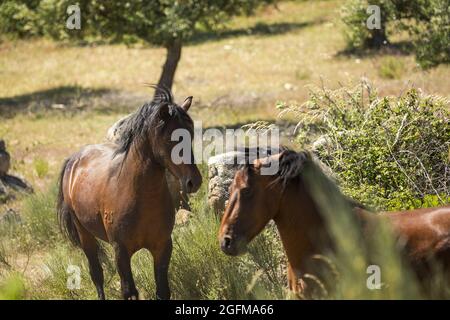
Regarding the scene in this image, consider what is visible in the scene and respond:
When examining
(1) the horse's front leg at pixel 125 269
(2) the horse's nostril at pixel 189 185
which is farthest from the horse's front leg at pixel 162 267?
(2) the horse's nostril at pixel 189 185

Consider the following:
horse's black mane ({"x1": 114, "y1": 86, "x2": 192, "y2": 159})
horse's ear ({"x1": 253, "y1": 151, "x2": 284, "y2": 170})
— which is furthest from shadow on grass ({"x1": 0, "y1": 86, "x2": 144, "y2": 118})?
horse's ear ({"x1": 253, "y1": 151, "x2": 284, "y2": 170})

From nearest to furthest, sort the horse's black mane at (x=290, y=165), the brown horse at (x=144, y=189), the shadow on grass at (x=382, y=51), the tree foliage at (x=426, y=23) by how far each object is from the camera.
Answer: the horse's black mane at (x=290, y=165), the brown horse at (x=144, y=189), the tree foliage at (x=426, y=23), the shadow on grass at (x=382, y=51)

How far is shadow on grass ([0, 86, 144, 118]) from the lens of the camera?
21281mm

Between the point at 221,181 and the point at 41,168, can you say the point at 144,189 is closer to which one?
the point at 221,181

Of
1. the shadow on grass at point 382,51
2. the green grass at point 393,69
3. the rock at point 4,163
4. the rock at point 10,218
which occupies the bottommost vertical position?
the shadow on grass at point 382,51

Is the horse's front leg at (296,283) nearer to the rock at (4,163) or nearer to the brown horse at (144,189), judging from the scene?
the brown horse at (144,189)

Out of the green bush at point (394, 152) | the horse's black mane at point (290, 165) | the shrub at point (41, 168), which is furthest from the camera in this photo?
the shrub at point (41, 168)

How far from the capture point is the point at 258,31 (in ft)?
96.6

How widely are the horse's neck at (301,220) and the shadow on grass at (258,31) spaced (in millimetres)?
23848

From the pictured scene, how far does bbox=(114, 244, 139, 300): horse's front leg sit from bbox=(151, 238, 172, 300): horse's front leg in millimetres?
201

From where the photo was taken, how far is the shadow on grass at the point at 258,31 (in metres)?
29.0

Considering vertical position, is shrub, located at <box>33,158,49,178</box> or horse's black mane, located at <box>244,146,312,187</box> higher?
horse's black mane, located at <box>244,146,312,187</box>

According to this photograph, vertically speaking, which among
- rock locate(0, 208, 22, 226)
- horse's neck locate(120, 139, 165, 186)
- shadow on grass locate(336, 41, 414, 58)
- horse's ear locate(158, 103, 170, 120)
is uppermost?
horse's ear locate(158, 103, 170, 120)

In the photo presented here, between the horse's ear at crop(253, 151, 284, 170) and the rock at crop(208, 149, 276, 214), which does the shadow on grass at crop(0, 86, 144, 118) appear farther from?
the horse's ear at crop(253, 151, 284, 170)
